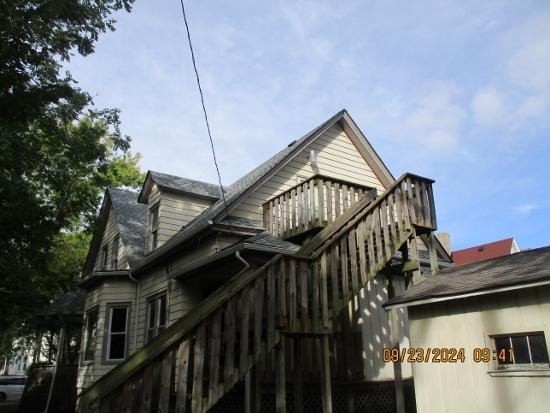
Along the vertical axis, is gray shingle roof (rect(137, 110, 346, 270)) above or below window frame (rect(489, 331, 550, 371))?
above

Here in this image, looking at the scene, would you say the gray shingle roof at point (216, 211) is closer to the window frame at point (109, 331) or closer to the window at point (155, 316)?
Answer: the window at point (155, 316)

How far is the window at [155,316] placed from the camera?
13.7 m

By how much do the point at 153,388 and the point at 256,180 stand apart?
777 cm

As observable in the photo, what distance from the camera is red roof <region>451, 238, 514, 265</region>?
39938 mm

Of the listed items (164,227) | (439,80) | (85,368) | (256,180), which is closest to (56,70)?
(164,227)

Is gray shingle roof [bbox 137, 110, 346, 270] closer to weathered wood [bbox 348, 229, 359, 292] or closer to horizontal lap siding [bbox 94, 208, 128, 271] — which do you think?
horizontal lap siding [bbox 94, 208, 128, 271]

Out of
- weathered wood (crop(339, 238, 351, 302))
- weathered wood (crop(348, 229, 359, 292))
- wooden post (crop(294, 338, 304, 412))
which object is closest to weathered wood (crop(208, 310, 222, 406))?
wooden post (crop(294, 338, 304, 412))

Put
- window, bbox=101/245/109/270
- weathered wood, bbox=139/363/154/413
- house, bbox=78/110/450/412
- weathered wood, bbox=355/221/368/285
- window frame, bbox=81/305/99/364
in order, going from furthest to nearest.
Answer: window, bbox=101/245/109/270 < window frame, bbox=81/305/99/364 < weathered wood, bbox=355/221/368/285 < house, bbox=78/110/450/412 < weathered wood, bbox=139/363/154/413

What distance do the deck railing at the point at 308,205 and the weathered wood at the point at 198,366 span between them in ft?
14.5

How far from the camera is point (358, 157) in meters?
15.8

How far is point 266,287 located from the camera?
723 cm

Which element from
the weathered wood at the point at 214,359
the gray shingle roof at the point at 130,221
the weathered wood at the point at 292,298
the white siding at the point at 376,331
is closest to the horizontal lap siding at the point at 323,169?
the white siding at the point at 376,331

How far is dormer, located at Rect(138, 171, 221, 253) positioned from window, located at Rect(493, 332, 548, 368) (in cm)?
1072

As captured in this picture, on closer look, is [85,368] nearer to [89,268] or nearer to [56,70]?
[89,268]
